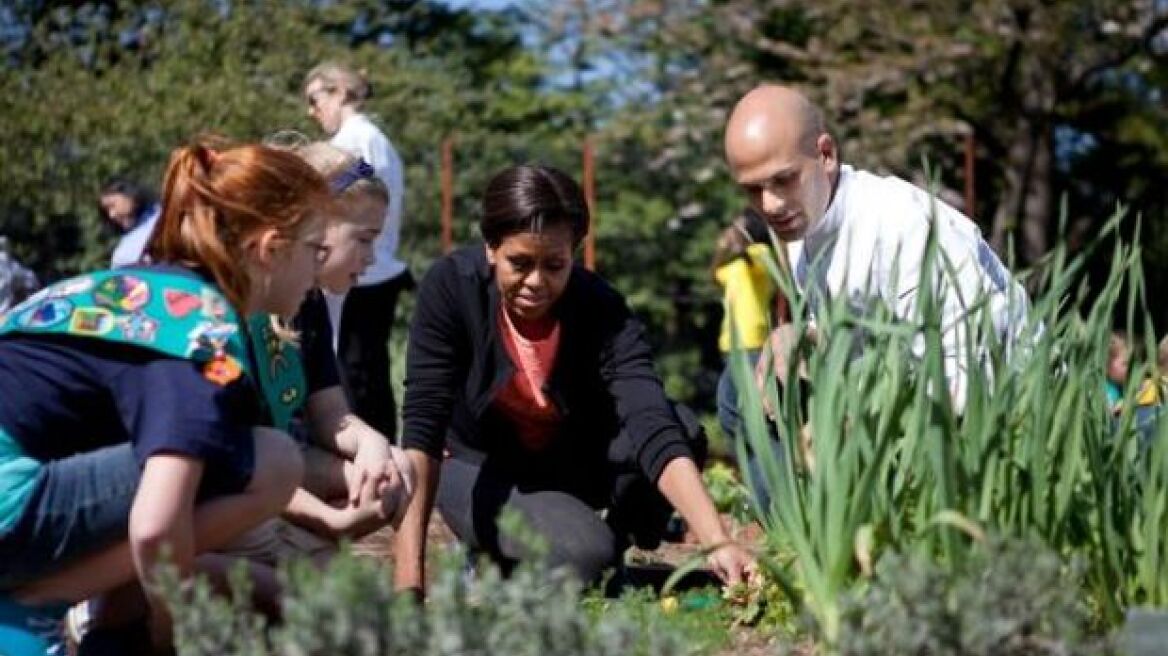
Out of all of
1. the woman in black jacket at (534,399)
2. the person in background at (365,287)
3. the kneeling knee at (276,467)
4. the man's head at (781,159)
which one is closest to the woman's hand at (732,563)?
the woman in black jacket at (534,399)

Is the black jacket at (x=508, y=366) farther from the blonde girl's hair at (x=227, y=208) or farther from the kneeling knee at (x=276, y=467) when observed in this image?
the blonde girl's hair at (x=227, y=208)

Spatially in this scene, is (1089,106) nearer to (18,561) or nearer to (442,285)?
(442,285)

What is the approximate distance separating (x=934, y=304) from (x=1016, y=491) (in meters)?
0.32

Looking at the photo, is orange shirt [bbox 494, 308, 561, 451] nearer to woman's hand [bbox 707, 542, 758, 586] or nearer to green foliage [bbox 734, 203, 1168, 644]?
woman's hand [bbox 707, 542, 758, 586]

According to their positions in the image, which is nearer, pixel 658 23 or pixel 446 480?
pixel 446 480

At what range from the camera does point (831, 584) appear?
3.54 m

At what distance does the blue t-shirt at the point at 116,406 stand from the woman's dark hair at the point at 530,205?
3.98ft

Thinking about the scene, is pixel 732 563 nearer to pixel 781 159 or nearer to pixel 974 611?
pixel 781 159

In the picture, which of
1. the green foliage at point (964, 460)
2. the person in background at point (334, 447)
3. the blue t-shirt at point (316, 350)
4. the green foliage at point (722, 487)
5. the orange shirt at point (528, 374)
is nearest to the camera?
the green foliage at point (964, 460)

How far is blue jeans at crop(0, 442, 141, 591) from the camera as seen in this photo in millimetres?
3691

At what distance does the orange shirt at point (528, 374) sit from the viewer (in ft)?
17.4

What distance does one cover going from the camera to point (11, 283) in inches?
373

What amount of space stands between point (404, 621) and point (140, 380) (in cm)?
90

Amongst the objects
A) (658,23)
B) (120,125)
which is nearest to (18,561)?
(120,125)
